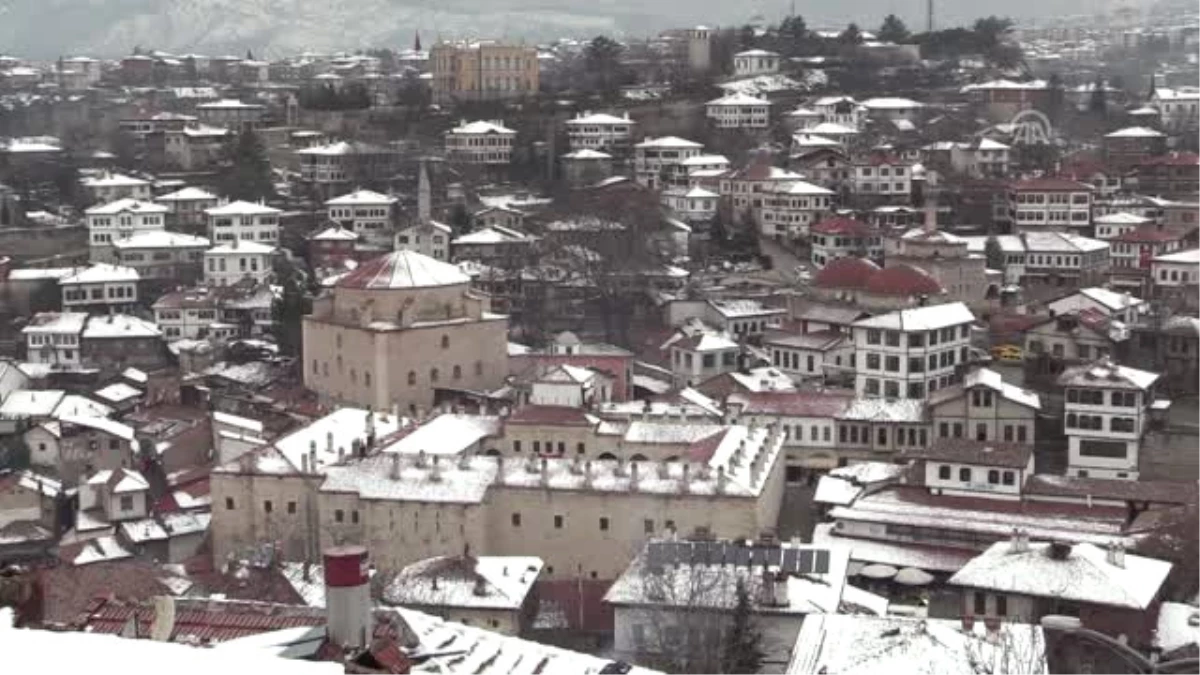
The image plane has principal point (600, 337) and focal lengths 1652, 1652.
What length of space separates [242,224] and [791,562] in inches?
1040

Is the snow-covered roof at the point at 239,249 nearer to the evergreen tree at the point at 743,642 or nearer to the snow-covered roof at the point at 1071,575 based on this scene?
the snow-covered roof at the point at 1071,575

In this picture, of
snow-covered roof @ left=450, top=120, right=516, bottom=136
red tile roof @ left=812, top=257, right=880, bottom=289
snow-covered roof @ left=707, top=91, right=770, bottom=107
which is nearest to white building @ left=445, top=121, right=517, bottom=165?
snow-covered roof @ left=450, top=120, right=516, bottom=136

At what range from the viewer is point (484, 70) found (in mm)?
58406

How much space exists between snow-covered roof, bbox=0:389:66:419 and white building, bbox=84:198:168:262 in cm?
1189

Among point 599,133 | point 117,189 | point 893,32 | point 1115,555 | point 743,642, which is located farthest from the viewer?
point 893,32

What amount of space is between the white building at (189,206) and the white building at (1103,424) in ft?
85.2

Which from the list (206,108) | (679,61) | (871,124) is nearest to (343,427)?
(871,124)

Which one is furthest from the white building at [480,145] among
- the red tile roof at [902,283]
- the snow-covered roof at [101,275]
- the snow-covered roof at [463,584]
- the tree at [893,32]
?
the snow-covered roof at [463,584]

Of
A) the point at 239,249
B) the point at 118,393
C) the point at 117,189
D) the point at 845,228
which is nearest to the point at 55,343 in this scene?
the point at 118,393

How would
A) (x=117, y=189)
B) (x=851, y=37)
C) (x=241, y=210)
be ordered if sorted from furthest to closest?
(x=851, y=37), (x=117, y=189), (x=241, y=210)

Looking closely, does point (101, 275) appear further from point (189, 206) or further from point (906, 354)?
point (906, 354)

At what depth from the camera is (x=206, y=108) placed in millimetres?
56250

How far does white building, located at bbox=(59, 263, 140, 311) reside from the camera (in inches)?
1373

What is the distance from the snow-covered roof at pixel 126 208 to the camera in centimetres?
3959
